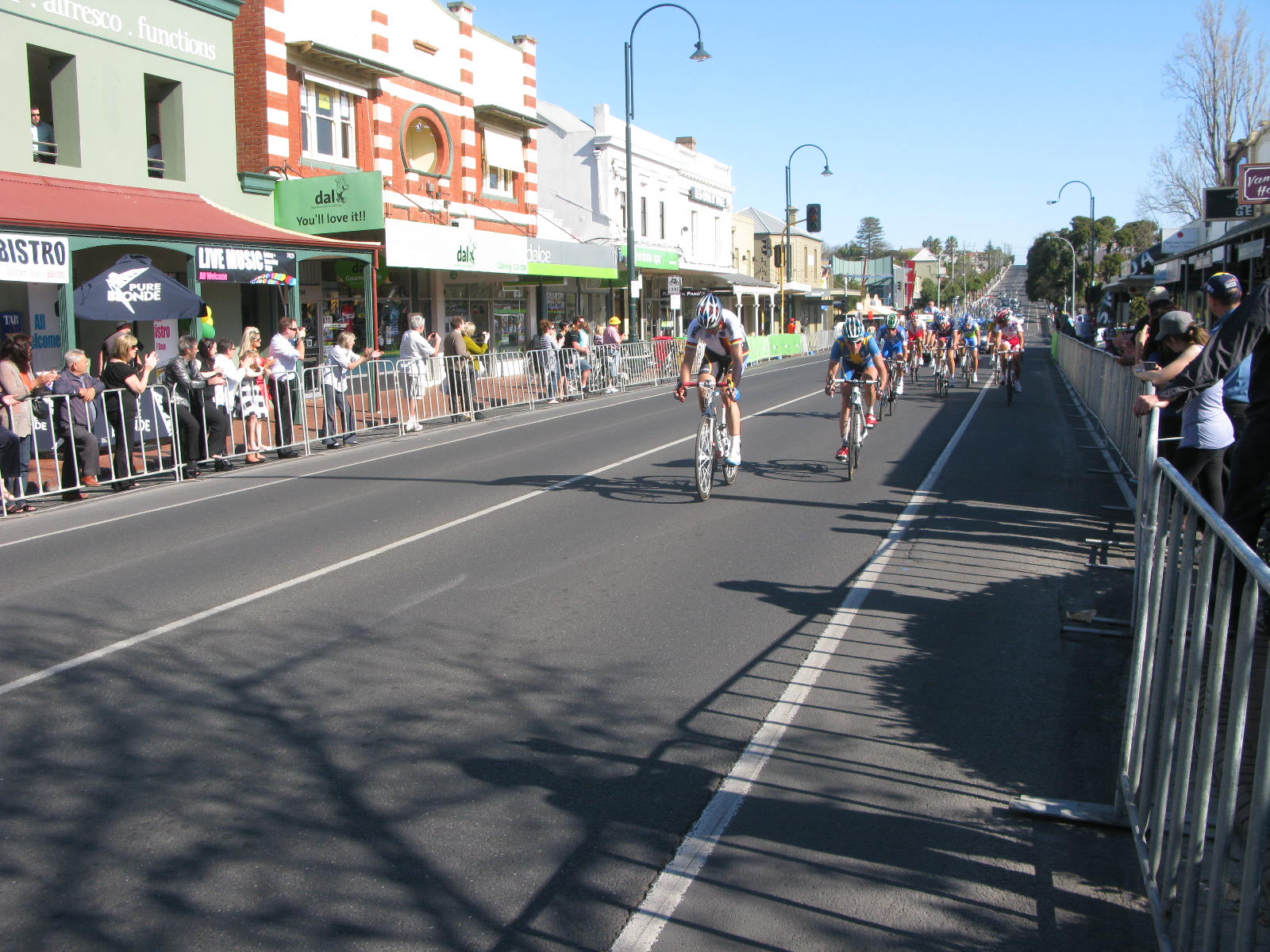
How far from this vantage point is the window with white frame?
78.9 feet

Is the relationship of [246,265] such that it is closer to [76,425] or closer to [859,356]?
[76,425]

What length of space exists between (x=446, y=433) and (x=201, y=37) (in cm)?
918

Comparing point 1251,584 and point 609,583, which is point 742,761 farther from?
point 609,583

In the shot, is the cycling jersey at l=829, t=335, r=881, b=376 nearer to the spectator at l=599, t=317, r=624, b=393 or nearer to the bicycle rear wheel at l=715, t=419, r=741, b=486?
the bicycle rear wheel at l=715, t=419, r=741, b=486

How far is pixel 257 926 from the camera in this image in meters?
3.34

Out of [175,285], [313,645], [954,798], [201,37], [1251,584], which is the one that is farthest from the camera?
[201,37]

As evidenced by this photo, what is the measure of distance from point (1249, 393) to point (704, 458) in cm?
543

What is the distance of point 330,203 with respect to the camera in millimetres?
22172

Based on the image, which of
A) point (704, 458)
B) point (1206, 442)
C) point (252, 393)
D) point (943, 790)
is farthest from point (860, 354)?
point (943, 790)

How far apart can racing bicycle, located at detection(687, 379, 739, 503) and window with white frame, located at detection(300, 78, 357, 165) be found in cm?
1618

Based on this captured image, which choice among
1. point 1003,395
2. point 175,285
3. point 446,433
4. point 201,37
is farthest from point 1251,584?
point 1003,395

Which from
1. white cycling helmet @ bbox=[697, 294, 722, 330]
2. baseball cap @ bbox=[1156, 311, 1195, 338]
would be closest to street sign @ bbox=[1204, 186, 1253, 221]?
white cycling helmet @ bbox=[697, 294, 722, 330]

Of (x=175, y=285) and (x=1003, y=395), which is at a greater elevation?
(x=175, y=285)

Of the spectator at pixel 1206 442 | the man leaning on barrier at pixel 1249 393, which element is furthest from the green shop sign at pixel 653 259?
the man leaning on barrier at pixel 1249 393
